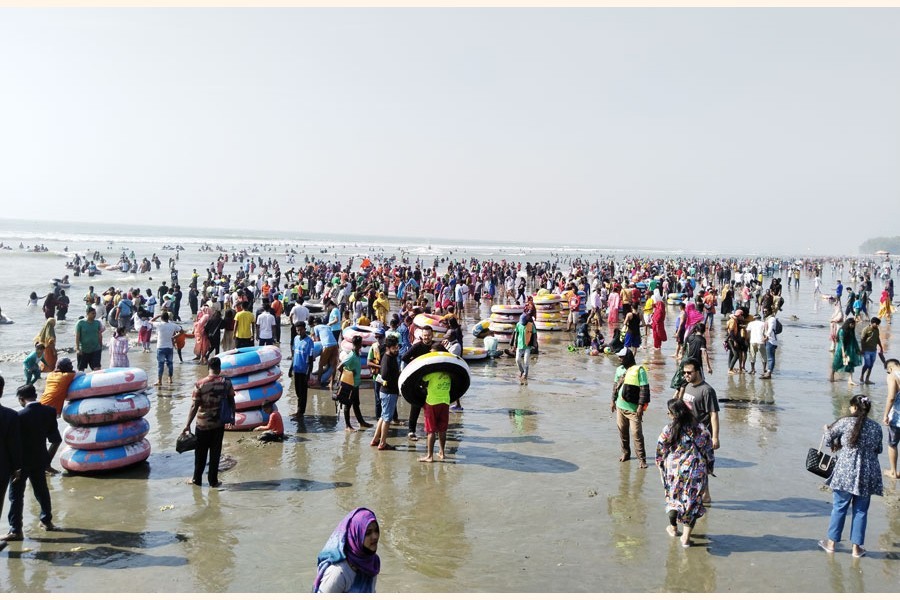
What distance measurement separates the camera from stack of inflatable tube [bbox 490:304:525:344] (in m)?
19.2

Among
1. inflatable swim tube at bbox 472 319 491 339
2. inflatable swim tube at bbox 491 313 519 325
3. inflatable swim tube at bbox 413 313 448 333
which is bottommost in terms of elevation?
inflatable swim tube at bbox 472 319 491 339

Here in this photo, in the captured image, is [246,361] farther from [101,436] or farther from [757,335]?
[757,335]

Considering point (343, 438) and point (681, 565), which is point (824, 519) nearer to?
point (681, 565)

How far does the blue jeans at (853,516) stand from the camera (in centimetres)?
562

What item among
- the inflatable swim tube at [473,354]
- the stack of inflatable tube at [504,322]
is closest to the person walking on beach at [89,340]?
the inflatable swim tube at [473,354]

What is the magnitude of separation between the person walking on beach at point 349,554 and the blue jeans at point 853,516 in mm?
4675

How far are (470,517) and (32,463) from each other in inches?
175

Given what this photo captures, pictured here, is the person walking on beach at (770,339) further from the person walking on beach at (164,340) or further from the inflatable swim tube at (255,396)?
the person walking on beach at (164,340)

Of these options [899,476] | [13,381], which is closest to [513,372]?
[899,476]

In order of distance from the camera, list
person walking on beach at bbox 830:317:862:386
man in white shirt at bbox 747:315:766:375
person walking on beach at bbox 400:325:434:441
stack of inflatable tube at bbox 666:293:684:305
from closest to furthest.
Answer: person walking on beach at bbox 400:325:434:441, person walking on beach at bbox 830:317:862:386, man in white shirt at bbox 747:315:766:375, stack of inflatable tube at bbox 666:293:684:305

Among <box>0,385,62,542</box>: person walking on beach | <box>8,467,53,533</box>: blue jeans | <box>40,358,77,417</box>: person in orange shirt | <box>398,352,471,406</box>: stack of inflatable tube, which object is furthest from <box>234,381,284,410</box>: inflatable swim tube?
<box>8,467,53,533</box>: blue jeans

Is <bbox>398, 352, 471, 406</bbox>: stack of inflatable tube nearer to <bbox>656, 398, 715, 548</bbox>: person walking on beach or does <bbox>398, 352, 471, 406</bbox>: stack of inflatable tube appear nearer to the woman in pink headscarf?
<bbox>656, 398, 715, 548</bbox>: person walking on beach

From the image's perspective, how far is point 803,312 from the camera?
97.5ft

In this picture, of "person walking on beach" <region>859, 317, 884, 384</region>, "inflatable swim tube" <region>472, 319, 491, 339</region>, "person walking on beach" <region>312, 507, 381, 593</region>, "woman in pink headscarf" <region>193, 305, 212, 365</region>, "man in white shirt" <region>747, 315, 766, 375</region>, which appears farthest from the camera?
"inflatable swim tube" <region>472, 319, 491, 339</region>
